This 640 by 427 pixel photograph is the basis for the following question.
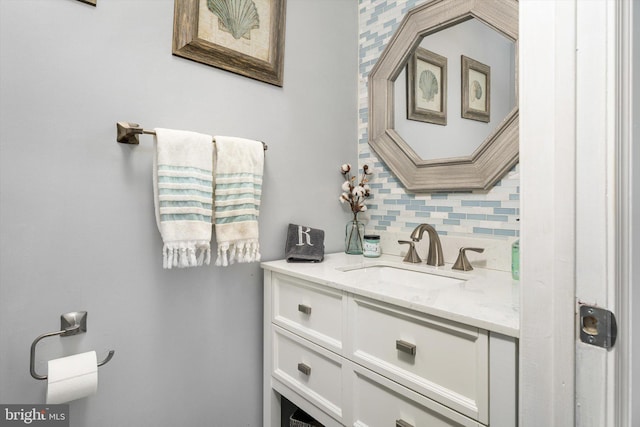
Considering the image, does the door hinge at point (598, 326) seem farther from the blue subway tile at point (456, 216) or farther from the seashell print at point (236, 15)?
the seashell print at point (236, 15)

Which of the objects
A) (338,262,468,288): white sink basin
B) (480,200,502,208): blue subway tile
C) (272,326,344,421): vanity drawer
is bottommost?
(272,326,344,421): vanity drawer

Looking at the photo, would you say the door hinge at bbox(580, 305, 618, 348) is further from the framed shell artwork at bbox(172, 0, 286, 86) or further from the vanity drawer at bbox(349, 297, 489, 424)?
the framed shell artwork at bbox(172, 0, 286, 86)

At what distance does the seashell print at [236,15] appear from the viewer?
4.04 feet

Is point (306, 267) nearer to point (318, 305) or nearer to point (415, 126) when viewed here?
point (318, 305)

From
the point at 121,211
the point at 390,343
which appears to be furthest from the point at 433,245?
the point at 121,211

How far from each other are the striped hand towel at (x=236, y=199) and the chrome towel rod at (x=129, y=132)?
230mm

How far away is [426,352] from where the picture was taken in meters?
0.82

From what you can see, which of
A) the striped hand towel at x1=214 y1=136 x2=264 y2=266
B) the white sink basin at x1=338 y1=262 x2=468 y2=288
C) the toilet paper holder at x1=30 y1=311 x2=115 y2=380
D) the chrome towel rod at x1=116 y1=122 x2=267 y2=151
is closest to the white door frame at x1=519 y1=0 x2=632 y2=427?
the white sink basin at x1=338 y1=262 x2=468 y2=288

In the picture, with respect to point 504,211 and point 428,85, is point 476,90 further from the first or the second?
point 504,211

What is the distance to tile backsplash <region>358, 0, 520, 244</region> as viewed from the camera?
119cm

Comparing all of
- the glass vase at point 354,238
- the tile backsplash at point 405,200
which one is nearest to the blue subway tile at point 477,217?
the tile backsplash at point 405,200

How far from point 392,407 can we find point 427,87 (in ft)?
3.99

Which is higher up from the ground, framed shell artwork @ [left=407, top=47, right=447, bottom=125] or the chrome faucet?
framed shell artwork @ [left=407, top=47, right=447, bottom=125]

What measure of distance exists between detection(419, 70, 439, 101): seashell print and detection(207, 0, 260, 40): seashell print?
2.36ft
